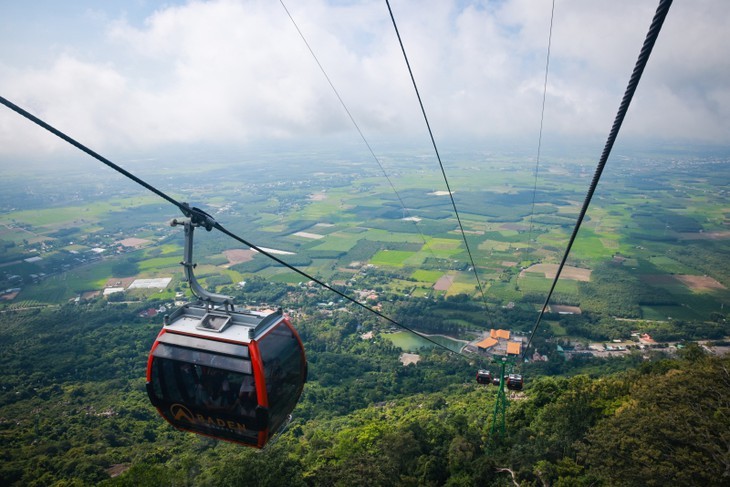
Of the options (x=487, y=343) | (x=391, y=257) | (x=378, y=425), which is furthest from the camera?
(x=391, y=257)

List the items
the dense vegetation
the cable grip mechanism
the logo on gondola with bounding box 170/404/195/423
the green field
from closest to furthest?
the cable grip mechanism < the logo on gondola with bounding box 170/404/195/423 < the dense vegetation < the green field

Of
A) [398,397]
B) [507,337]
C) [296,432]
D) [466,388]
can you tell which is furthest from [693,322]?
[296,432]

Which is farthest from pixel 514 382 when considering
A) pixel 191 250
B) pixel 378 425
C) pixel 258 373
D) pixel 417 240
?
pixel 417 240

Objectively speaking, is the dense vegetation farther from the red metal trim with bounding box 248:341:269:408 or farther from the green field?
the green field

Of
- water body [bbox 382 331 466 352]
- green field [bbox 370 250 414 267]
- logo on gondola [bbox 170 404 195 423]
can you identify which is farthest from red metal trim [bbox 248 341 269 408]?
green field [bbox 370 250 414 267]

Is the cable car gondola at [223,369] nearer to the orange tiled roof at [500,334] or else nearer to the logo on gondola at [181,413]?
the logo on gondola at [181,413]

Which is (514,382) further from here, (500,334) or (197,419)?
(500,334)

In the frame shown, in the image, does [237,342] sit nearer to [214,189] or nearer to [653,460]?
[653,460]
